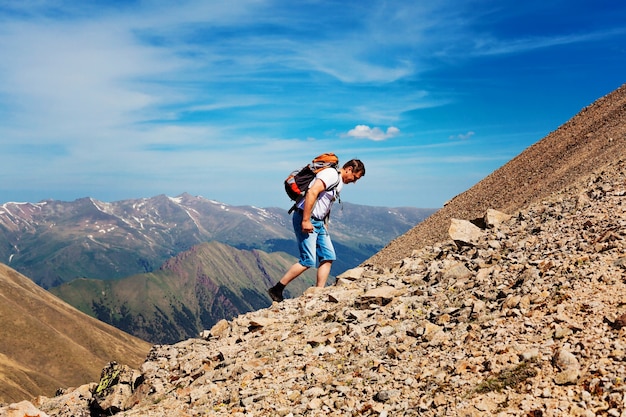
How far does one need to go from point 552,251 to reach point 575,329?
3270mm

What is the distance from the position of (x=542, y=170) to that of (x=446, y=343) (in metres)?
26.1

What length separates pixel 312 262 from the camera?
1327 centimetres

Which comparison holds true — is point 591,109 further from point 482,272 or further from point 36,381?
point 36,381

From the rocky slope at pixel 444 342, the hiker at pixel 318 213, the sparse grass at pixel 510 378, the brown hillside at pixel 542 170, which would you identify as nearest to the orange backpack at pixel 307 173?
the hiker at pixel 318 213

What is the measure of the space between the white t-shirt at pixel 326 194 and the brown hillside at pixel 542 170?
33.4 ft

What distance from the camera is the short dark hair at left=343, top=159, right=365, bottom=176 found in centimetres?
1318

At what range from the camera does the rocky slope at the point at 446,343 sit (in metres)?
6.54

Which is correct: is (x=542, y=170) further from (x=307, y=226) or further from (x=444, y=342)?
(x=444, y=342)

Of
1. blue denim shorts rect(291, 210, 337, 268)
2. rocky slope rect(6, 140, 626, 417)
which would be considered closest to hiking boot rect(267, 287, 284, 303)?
rocky slope rect(6, 140, 626, 417)

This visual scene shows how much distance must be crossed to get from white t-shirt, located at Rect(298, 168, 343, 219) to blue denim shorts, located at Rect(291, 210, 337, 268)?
32 centimetres

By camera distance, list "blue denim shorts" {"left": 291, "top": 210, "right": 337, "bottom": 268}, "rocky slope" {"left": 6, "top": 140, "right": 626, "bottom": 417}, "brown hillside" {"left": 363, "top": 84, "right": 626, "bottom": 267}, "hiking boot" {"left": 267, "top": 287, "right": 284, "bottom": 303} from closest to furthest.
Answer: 1. "rocky slope" {"left": 6, "top": 140, "right": 626, "bottom": 417}
2. "blue denim shorts" {"left": 291, "top": 210, "right": 337, "bottom": 268}
3. "hiking boot" {"left": 267, "top": 287, "right": 284, "bottom": 303}
4. "brown hillside" {"left": 363, "top": 84, "right": 626, "bottom": 267}

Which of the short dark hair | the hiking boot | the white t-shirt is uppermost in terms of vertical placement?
the short dark hair

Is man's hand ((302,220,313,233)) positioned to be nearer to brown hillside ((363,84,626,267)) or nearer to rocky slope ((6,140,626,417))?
rocky slope ((6,140,626,417))

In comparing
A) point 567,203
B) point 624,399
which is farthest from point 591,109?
point 624,399
